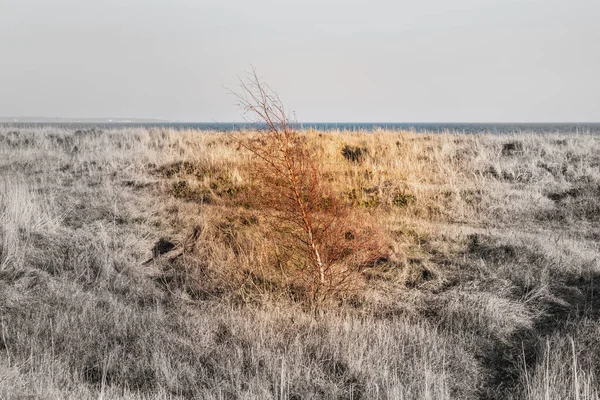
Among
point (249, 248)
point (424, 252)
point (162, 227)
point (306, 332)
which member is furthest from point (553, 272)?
point (162, 227)

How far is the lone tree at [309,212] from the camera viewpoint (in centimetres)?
625

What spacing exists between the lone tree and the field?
1.43 ft

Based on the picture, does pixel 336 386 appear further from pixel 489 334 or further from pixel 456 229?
pixel 456 229

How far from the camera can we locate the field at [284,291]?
455 centimetres

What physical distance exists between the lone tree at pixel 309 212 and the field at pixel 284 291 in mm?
436

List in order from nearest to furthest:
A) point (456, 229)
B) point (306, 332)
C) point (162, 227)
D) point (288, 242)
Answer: point (306, 332)
point (288, 242)
point (162, 227)
point (456, 229)

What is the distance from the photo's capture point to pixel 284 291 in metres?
6.88

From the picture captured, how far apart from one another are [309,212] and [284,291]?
4.21 feet

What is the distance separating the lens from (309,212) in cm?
644

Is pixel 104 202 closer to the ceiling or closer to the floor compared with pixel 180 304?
closer to the ceiling

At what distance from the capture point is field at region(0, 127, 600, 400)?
14.9ft

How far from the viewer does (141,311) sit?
6102 mm

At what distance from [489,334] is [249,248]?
3.91 metres

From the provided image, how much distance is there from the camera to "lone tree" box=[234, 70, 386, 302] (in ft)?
20.5
